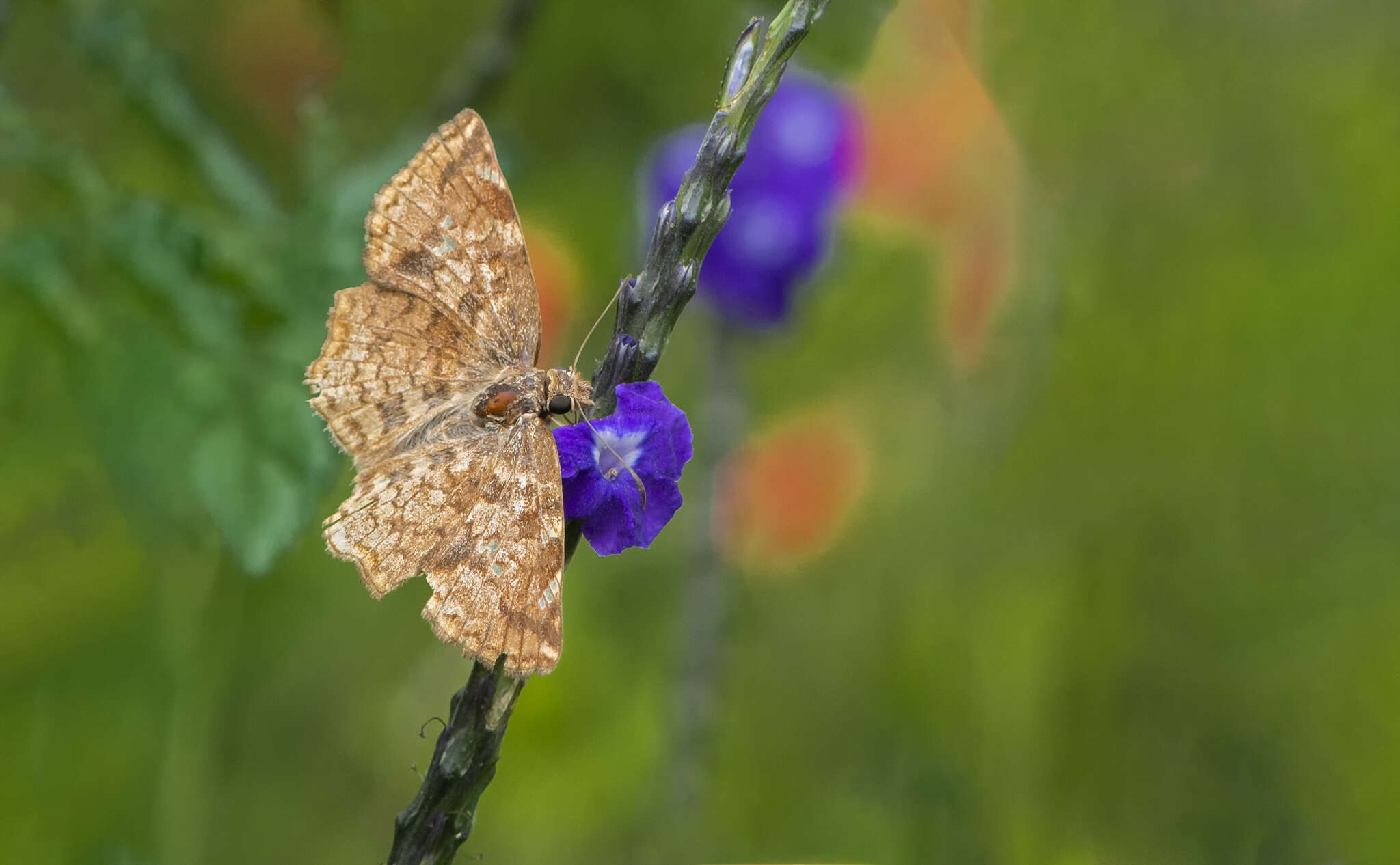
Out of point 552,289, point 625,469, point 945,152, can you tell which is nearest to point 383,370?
point 625,469

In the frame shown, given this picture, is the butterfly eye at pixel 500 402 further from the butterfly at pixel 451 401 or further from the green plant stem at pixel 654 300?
the green plant stem at pixel 654 300

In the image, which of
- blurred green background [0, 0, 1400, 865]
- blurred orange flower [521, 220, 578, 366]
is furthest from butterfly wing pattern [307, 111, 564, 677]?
blurred orange flower [521, 220, 578, 366]

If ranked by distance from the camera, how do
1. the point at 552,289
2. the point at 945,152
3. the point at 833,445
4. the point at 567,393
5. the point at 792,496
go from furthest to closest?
the point at 945,152, the point at 833,445, the point at 792,496, the point at 552,289, the point at 567,393

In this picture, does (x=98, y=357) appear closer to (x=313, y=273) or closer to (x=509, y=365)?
(x=313, y=273)

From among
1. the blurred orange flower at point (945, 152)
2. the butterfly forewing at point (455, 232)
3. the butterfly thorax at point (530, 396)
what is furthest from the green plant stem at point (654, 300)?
the blurred orange flower at point (945, 152)

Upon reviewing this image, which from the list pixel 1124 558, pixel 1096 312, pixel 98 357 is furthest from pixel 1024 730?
pixel 98 357

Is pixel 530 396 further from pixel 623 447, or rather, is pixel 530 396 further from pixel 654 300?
pixel 654 300

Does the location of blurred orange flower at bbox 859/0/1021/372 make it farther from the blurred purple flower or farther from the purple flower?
the purple flower
